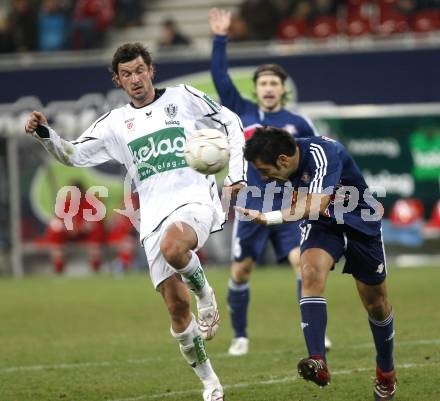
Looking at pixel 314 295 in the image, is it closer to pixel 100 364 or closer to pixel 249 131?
pixel 100 364

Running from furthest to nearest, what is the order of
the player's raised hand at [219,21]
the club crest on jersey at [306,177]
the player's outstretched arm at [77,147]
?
1. the player's raised hand at [219,21]
2. the player's outstretched arm at [77,147]
3. the club crest on jersey at [306,177]

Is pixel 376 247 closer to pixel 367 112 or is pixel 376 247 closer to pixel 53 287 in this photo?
pixel 53 287

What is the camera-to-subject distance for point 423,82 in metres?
20.2

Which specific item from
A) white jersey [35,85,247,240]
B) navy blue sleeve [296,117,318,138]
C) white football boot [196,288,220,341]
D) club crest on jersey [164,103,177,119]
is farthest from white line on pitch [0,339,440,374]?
club crest on jersey [164,103,177,119]

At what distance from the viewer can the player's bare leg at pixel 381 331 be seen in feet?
24.1

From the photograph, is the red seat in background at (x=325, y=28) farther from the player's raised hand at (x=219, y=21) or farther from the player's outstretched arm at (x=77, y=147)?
the player's outstretched arm at (x=77, y=147)

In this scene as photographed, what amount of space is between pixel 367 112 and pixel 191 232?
1358 centimetres

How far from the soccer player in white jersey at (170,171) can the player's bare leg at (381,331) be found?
1.10 meters

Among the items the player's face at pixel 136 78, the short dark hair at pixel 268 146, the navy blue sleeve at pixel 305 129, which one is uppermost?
the player's face at pixel 136 78

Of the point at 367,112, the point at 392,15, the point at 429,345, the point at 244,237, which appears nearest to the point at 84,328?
the point at 244,237

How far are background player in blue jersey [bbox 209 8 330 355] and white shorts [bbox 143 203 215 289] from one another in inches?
107

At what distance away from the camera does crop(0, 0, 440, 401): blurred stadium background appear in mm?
16828

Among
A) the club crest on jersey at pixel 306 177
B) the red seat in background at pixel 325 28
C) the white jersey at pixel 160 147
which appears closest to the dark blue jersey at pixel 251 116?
the white jersey at pixel 160 147

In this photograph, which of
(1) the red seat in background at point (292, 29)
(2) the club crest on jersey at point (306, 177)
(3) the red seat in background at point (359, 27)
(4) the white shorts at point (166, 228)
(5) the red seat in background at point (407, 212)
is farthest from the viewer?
(1) the red seat in background at point (292, 29)
